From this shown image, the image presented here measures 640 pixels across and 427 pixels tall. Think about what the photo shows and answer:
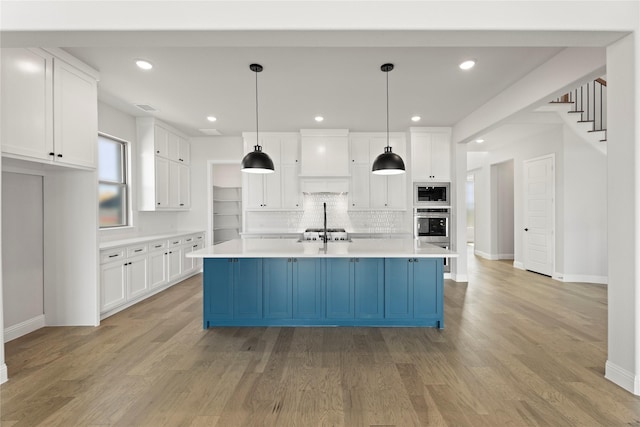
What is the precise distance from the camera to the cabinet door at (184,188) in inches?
243

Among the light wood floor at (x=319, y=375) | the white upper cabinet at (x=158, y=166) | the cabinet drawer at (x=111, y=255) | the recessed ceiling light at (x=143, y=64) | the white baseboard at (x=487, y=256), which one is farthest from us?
the white baseboard at (x=487, y=256)

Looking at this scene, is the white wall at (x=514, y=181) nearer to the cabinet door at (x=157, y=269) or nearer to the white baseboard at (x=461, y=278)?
the white baseboard at (x=461, y=278)

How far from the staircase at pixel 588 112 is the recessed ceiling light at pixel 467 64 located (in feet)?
9.24

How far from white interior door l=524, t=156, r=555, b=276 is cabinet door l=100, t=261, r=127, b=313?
719 centimetres

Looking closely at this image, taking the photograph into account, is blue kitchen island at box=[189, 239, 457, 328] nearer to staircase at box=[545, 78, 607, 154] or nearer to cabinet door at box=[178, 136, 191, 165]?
cabinet door at box=[178, 136, 191, 165]

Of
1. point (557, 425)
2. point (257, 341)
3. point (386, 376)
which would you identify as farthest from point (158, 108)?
point (557, 425)

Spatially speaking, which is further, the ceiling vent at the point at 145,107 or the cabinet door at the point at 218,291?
the ceiling vent at the point at 145,107

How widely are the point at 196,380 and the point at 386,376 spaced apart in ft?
4.86

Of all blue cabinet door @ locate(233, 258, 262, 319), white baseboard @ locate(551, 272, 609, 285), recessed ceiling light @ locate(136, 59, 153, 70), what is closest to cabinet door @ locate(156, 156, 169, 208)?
recessed ceiling light @ locate(136, 59, 153, 70)

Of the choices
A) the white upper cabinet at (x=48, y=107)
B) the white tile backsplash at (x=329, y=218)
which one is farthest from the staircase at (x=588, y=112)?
the white upper cabinet at (x=48, y=107)

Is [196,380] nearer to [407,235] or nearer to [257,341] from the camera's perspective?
[257,341]

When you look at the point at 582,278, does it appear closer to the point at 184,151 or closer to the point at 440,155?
the point at 440,155

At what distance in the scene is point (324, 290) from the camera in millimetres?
3566

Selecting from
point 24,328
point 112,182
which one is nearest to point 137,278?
point 24,328
